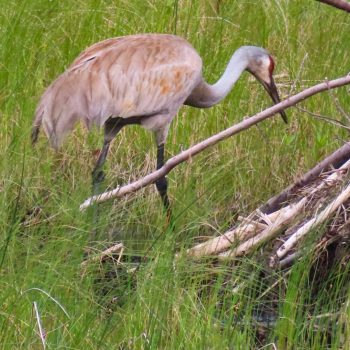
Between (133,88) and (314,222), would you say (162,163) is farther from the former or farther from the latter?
(314,222)

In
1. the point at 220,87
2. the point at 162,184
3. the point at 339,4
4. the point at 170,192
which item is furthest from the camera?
the point at 220,87

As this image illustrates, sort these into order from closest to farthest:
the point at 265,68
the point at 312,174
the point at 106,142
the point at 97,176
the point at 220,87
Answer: the point at 312,174 < the point at 97,176 < the point at 106,142 < the point at 220,87 < the point at 265,68

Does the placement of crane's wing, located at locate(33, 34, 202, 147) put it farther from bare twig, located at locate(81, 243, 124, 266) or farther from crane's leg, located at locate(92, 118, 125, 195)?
bare twig, located at locate(81, 243, 124, 266)

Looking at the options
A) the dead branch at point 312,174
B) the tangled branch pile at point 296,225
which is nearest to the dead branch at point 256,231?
the tangled branch pile at point 296,225

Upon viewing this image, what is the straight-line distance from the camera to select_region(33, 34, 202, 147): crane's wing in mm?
5812

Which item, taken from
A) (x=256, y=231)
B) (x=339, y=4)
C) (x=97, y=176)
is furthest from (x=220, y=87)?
(x=339, y=4)

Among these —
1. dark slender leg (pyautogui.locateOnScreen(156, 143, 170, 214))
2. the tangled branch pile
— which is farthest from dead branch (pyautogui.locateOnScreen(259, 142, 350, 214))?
dark slender leg (pyautogui.locateOnScreen(156, 143, 170, 214))

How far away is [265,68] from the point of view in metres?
6.59

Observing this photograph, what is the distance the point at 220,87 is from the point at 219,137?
1961 millimetres

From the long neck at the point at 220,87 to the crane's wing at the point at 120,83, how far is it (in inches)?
2.5

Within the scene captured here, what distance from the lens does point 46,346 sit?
3.75 meters

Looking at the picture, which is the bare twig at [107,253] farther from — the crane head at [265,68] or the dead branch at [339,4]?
the crane head at [265,68]

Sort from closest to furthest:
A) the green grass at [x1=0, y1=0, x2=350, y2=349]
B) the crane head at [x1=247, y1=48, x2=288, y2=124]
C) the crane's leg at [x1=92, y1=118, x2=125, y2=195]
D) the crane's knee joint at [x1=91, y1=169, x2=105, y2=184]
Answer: the green grass at [x1=0, y1=0, x2=350, y2=349]
the crane's knee joint at [x1=91, y1=169, x2=105, y2=184]
the crane's leg at [x1=92, y1=118, x2=125, y2=195]
the crane head at [x1=247, y1=48, x2=288, y2=124]

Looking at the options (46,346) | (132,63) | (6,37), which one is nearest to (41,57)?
(6,37)
